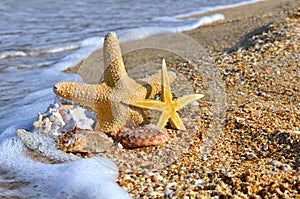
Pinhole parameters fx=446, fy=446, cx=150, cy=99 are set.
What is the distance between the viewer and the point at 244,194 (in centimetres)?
267

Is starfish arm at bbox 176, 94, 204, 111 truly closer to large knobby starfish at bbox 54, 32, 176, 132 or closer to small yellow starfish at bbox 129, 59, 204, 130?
small yellow starfish at bbox 129, 59, 204, 130

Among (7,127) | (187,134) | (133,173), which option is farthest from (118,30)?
(133,173)

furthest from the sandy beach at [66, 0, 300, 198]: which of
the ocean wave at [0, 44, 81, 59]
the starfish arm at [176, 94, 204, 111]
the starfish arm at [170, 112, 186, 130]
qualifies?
the ocean wave at [0, 44, 81, 59]

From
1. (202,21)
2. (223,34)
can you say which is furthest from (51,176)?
(202,21)

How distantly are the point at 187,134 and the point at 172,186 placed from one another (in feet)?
2.58

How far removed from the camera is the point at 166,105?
11.2ft


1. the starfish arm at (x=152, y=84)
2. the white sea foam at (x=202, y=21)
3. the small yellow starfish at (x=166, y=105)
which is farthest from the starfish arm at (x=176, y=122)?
the white sea foam at (x=202, y=21)

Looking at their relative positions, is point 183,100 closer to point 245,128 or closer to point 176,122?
point 176,122

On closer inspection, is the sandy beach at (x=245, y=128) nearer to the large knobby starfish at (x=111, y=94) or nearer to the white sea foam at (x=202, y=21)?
the large knobby starfish at (x=111, y=94)

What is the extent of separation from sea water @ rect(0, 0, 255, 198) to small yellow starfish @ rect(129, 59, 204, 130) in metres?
0.53

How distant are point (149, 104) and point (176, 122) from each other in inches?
11.4

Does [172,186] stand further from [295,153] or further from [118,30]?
[118,30]

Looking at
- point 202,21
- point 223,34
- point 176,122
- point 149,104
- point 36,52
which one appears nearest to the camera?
point 149,104

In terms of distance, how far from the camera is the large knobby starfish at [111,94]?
335 cm
